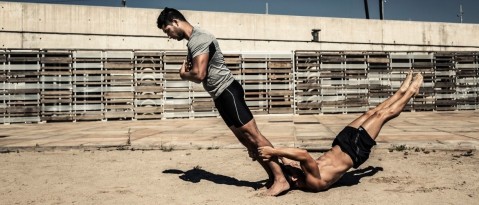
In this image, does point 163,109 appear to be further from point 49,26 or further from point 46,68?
point 49,26

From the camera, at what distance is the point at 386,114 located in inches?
142

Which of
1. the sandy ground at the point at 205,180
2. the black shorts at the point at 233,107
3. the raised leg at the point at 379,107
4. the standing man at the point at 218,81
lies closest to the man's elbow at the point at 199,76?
the standing man at the point at 218,81

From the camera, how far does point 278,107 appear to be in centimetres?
1462

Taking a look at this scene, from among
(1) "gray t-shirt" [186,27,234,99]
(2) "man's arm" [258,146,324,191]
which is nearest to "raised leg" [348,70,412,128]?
(2) "man's arm" [258,146,324,191]

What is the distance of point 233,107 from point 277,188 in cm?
83

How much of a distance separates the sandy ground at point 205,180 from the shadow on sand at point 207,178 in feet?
0.03

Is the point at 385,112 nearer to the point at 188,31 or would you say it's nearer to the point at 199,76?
the point at 199,76

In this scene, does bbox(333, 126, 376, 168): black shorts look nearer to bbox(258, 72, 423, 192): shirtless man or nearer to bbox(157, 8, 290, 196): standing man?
bbox(258, 72, 423, 192): shirtless man

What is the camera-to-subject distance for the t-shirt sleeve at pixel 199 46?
10.00 ft

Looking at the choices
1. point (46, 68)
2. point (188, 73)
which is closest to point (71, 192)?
point (188, 73)

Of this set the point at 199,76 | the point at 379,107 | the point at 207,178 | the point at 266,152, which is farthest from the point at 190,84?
the point at 266,152

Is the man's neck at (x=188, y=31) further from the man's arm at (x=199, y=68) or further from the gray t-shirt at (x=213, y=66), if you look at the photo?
the man's arm at (x=199, y=68)

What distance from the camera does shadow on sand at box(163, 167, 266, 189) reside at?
11.9 feet

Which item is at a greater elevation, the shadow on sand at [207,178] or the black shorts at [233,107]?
the black shorts at [233,107]
